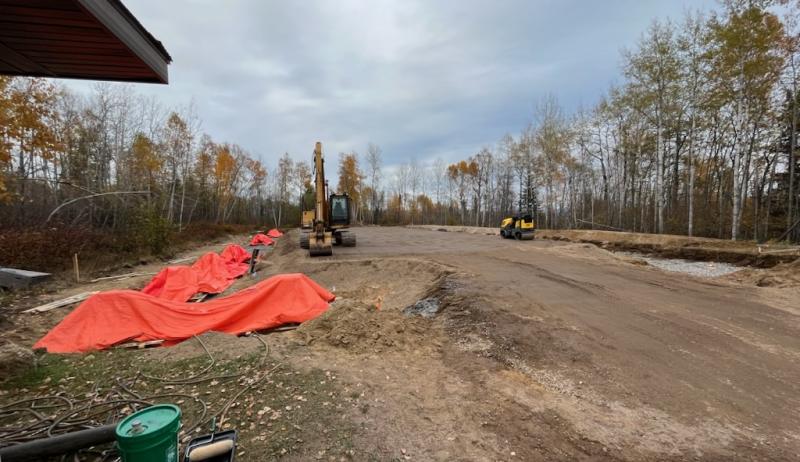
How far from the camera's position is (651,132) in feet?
94.6

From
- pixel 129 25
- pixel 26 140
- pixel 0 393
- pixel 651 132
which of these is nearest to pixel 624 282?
pixel 129 25

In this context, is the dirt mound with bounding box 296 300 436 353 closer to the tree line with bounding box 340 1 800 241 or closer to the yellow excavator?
the yellow excavator

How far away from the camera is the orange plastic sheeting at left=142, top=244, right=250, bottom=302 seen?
962cm

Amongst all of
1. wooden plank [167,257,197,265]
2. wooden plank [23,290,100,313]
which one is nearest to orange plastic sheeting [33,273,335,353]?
wooden plank [23,290,100,313]

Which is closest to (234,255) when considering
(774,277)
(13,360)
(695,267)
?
(13,360)

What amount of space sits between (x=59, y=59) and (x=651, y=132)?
1433 inches

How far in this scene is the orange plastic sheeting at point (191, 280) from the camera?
9.62m

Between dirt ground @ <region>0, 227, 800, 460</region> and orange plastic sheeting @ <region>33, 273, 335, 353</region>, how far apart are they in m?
1.09

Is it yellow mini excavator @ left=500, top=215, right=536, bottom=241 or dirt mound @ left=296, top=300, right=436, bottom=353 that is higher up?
yellow mini excavator @ left=500, top=215, right=536, bottom=241

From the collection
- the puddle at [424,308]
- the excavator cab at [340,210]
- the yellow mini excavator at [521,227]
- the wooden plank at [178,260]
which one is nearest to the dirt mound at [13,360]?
the puddle at [424,308]

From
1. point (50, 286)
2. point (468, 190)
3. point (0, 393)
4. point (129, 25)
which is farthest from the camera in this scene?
point (468, 190)

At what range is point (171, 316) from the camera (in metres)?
6.07

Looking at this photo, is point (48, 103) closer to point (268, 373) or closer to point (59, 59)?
point (59, 59)

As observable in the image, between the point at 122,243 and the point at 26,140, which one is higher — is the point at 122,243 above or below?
below
